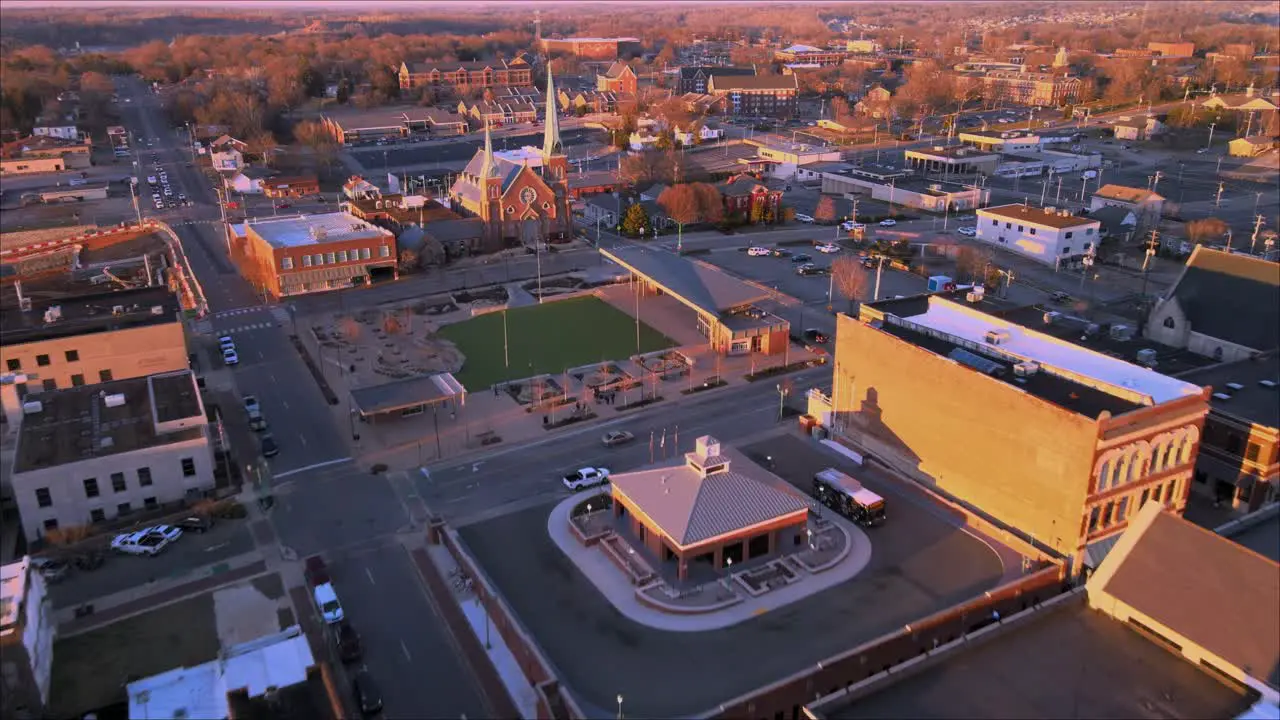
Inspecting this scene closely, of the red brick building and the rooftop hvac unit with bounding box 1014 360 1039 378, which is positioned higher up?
the red brick building

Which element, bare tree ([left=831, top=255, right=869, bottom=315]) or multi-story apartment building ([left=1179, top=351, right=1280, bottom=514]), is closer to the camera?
multi-story apartment building ([left=1179, top=351, right=1280, bottom=514])

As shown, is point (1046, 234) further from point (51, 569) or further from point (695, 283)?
point (51, 569)

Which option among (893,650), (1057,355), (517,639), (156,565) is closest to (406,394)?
(156,565)

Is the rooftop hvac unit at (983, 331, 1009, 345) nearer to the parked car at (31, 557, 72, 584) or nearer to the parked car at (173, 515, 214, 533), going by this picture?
the parked car at (173, 515, 214, 533)

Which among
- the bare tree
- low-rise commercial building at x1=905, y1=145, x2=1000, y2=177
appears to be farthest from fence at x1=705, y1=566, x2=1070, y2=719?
low-rise commercial building at x1=905, y1=145, x2=1000, y2=177

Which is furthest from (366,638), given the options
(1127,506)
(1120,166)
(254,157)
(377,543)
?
(1120,166)

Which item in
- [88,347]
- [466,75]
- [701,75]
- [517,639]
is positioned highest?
[466,75]

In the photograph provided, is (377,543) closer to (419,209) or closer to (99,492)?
(99,492)
